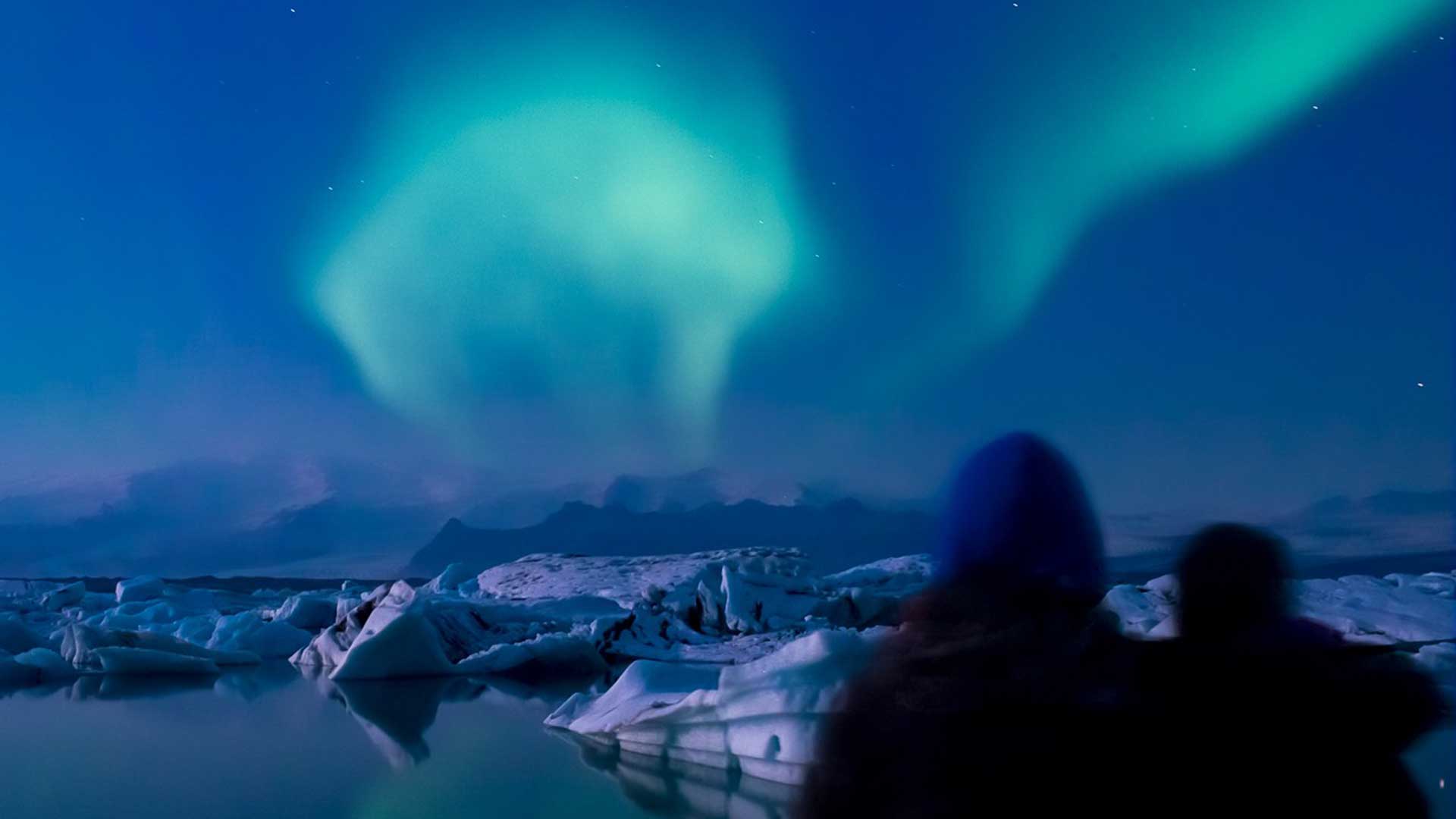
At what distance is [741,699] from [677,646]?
5577 mm

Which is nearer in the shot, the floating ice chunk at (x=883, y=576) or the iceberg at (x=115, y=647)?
the iceberg at (x=115, y=647)

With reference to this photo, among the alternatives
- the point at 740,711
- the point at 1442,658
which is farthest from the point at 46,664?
the point at 1442,658

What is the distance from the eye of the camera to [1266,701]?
1.47 m

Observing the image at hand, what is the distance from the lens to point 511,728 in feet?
15.1

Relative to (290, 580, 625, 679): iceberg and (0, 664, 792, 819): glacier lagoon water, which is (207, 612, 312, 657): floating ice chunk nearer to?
(290, 580, 625, 679): iceberg

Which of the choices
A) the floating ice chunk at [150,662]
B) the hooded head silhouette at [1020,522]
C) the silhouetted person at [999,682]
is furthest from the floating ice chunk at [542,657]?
the hooded head silhouette at [1020,522]

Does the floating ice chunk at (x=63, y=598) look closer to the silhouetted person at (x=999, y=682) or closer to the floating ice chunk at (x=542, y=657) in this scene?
the floating ice chunk at (x=542, y=657)

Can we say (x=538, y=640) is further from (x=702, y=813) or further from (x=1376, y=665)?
(x=1376, y=665)

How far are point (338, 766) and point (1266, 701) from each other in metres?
3.24

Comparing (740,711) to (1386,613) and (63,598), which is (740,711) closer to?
(1386,613)

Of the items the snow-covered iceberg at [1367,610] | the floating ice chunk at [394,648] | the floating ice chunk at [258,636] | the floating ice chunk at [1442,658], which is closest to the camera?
the floating ice chunk at [1442,658]

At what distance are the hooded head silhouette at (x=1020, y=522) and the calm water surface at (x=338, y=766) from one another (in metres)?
0.91

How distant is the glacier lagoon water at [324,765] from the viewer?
3.00 metres

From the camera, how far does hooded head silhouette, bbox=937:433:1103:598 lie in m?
1.25
